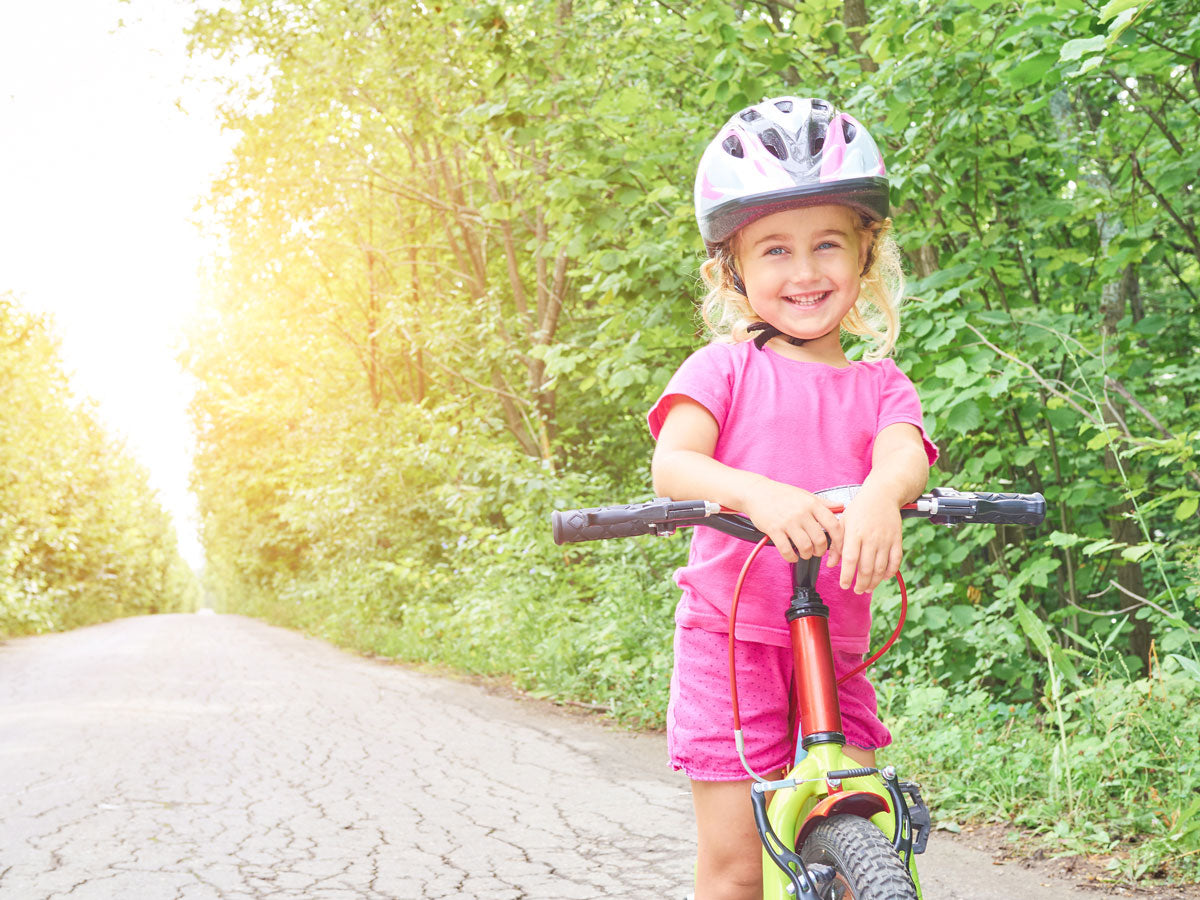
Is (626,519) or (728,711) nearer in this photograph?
(626,519)

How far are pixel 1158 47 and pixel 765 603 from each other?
3656mm

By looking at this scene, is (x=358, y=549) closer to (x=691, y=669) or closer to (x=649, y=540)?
(x=649, y=540)

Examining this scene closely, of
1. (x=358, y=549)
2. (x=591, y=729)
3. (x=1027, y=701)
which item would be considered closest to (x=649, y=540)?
(x=591, y=729)

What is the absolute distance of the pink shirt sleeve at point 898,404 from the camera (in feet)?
6.50

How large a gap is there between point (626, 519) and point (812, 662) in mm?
396

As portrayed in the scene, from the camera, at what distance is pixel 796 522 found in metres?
1.61

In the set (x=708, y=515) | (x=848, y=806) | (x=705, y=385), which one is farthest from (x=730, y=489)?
(x=848, y=806)

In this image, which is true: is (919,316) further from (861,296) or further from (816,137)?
(816,137)

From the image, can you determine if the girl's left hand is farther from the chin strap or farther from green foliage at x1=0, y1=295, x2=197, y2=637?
green foliage at x1=0, y1=295, x2=197, y2=637

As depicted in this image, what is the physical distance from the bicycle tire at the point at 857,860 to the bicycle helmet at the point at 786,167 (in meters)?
1.07

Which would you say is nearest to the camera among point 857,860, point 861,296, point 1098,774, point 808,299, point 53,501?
point 857,860

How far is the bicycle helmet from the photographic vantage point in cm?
189

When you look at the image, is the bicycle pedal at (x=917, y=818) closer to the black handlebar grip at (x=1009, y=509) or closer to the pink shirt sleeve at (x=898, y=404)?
the black handlebar grip at (x=1009, y=509)

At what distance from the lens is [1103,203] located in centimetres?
584
